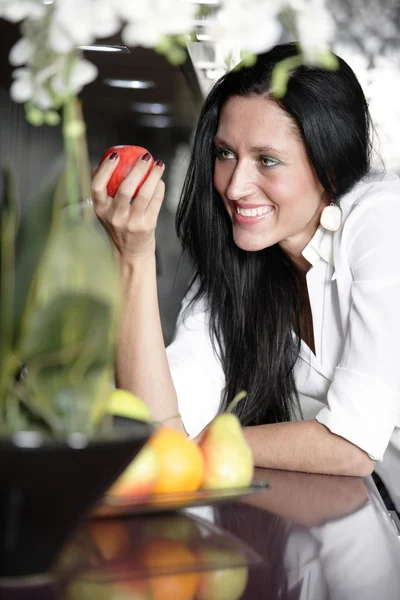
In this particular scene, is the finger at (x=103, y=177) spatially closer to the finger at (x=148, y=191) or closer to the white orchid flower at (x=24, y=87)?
the finger at (x=148, y=191)

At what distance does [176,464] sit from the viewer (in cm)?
61

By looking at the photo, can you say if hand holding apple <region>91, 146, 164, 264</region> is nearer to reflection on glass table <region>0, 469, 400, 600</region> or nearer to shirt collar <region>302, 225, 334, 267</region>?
shirt collar <region>302, 225, 334, 267</region>

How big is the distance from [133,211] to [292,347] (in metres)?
0.51

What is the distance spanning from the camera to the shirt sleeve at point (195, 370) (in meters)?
1.36

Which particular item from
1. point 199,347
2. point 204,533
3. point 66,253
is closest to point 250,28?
point 66,253

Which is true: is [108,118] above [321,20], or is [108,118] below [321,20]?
below

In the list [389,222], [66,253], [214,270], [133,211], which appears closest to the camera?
[66,253]

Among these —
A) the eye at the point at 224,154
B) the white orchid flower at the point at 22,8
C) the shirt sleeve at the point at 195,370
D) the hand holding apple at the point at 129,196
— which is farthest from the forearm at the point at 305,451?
the white orchid flower at the point at 22,8

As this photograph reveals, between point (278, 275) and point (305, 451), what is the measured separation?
618mm

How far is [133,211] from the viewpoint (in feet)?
3.86

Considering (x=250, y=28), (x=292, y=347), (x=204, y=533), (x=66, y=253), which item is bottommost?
(x=292, y=347)

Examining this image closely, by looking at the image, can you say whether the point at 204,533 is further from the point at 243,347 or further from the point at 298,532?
the point at 243,347

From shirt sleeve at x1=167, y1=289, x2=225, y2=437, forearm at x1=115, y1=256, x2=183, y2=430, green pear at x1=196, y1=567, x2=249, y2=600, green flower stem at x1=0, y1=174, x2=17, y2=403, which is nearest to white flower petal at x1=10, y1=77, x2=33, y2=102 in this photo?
green flower stem at x1=0, y1=174, x2=17, y2=403

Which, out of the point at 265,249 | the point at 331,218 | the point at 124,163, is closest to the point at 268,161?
the point at 331,218
